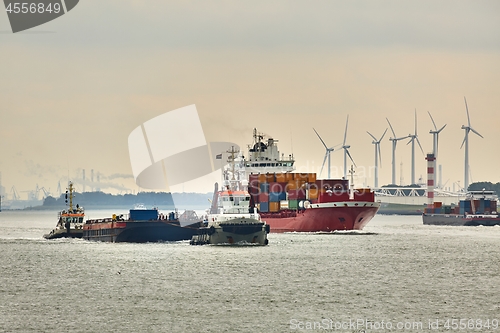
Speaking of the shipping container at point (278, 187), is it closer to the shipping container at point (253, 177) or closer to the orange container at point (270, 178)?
the orange container at point (270, 178)

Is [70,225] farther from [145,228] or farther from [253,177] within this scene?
[253,177]

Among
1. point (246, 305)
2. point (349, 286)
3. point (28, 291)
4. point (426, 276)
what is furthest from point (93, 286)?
point (426, 276)

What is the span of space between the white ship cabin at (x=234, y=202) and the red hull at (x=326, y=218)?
31.2 meters

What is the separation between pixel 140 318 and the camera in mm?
50000

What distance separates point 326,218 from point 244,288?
2409 inches

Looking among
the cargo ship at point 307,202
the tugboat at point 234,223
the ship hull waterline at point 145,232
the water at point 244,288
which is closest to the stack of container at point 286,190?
the cargo ship at point 307,202

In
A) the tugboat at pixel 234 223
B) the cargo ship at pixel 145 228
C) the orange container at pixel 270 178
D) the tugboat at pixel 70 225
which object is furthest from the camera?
the orange container at pixel 270 178

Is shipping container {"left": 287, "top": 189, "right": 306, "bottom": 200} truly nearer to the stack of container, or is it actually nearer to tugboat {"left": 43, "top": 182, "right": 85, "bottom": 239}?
the stack of container

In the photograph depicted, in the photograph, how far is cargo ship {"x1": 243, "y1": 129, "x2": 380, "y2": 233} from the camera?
121 metres

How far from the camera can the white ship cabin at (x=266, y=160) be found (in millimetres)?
135500

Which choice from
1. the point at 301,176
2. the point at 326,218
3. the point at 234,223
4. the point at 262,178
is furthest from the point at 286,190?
the point at 234,223

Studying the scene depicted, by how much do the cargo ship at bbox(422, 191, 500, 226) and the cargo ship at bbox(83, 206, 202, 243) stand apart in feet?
284

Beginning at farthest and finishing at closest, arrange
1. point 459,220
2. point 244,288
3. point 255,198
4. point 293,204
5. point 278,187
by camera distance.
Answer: point 459,220 → point 278,187 → point 255,198 → point 293,204 → point 244,288

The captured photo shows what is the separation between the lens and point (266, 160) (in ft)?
448
